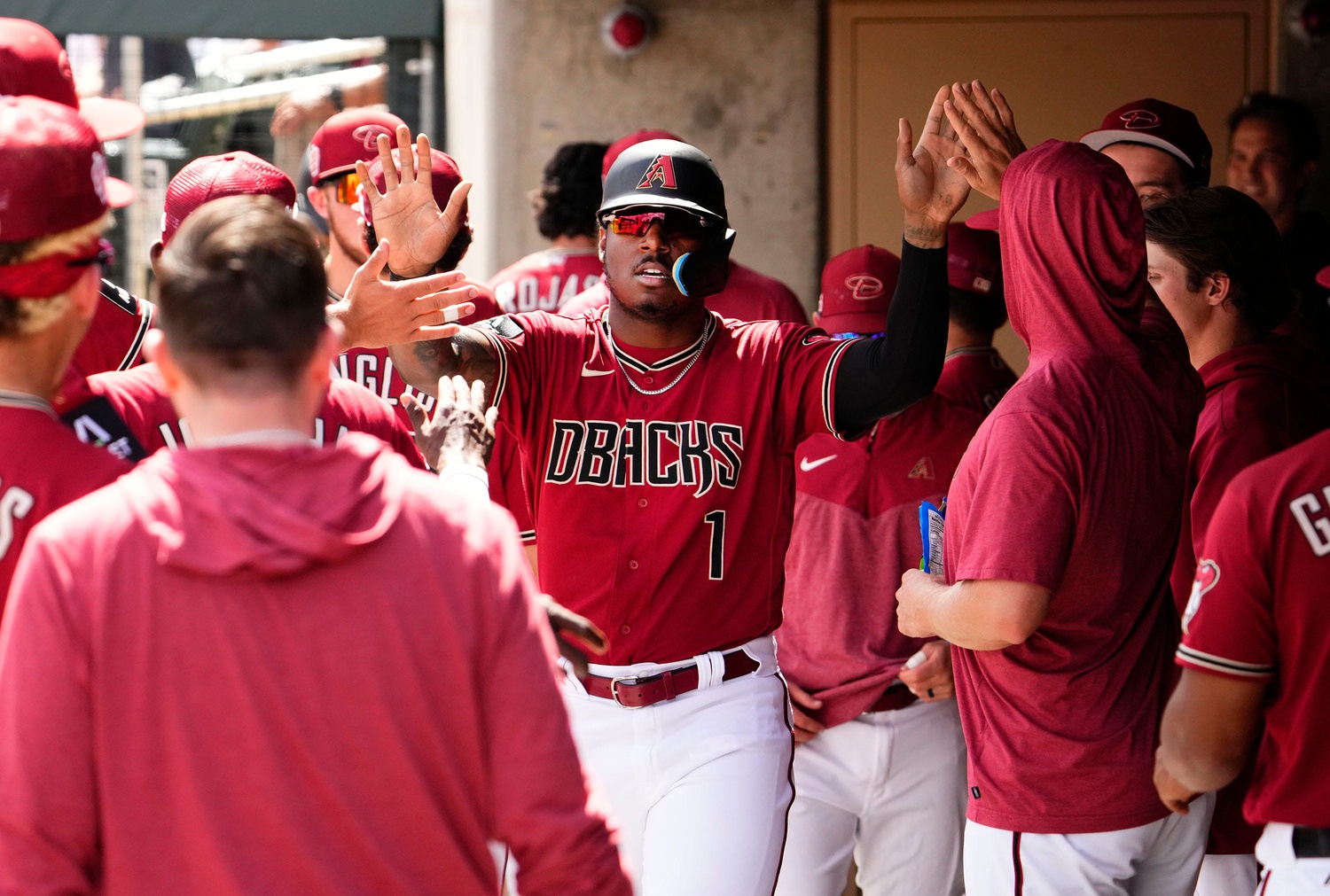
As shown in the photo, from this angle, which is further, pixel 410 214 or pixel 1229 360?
pixel 1229 360

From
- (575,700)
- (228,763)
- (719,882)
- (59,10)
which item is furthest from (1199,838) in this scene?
(59,10)

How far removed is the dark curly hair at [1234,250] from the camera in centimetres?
354

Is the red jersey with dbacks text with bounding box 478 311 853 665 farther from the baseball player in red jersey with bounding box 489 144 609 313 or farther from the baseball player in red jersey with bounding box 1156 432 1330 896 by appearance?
the baseball player in red jersey with bounding box 489 144 609 313

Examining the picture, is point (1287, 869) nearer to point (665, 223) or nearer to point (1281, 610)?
point (1281, 610)

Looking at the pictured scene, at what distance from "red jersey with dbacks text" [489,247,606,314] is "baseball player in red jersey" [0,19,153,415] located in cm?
Result: 203

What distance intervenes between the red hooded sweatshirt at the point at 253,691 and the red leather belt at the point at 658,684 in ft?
5.47

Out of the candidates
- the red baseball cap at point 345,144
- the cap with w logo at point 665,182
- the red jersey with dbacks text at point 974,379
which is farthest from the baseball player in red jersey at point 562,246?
the cap with w logo at point 665,182

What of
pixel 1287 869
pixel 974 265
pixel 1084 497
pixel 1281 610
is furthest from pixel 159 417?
pixel 974 265

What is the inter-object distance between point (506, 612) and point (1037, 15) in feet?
17.0

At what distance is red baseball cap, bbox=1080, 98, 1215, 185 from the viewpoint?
169 inches

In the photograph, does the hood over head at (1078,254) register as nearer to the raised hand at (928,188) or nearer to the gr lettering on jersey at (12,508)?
the raised hand at (928,188)

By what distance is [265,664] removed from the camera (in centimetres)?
180

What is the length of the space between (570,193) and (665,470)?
7.61 feet

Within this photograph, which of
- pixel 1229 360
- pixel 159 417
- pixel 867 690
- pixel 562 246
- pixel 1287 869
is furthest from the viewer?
pixel 562 246
